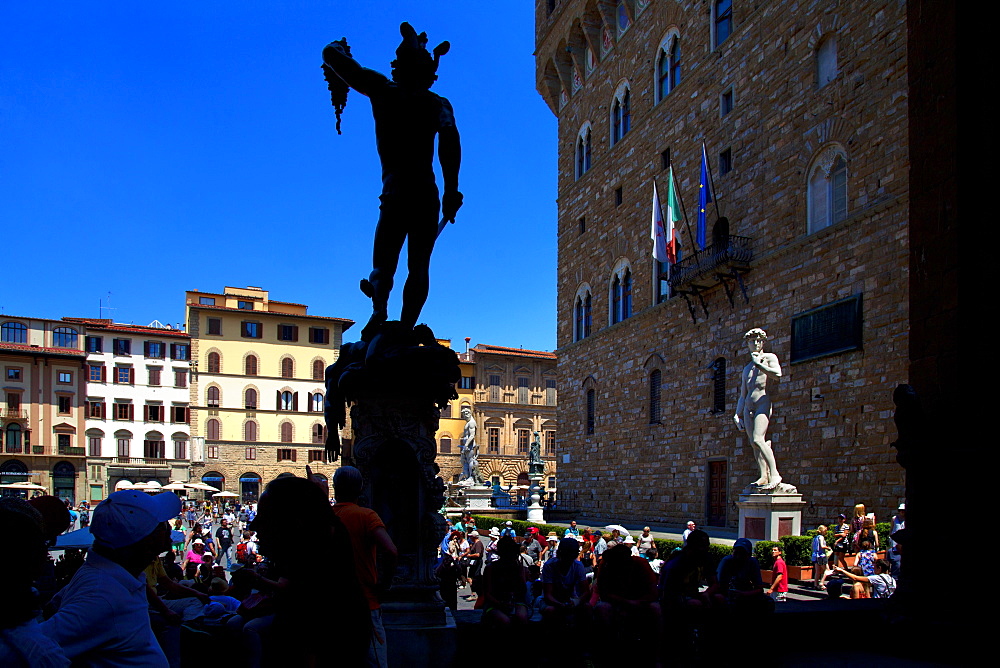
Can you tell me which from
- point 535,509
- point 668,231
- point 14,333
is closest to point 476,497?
point 535,509

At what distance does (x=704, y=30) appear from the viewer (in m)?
22.9

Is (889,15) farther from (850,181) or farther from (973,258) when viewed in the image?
(973,258)

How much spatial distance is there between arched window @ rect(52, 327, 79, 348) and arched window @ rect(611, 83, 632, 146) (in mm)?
43951

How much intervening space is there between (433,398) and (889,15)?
15306 mm

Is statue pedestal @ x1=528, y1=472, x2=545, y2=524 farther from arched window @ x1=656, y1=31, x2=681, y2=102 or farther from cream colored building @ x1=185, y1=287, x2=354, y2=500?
cream colored building @ x1=185, y1=287, x2=354, y2=500

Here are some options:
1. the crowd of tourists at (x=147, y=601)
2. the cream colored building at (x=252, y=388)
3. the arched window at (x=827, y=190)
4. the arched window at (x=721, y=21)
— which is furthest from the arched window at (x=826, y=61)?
the cream colored building at (x=252, y=388)

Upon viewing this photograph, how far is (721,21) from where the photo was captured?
2233cm

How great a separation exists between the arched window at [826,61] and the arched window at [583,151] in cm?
1265

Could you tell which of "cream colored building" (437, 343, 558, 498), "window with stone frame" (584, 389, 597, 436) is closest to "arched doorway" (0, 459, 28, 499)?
"cream colored building" (437, 343, 558, 498)

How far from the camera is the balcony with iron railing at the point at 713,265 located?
2006 cm

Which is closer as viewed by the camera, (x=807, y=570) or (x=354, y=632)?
(x=354, y=632)

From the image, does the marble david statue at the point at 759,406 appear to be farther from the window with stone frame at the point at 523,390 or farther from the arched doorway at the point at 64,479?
the window with stone frame at the point at 523,390

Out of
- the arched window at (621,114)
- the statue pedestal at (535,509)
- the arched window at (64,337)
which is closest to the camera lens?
the statue pedestal at (535,509)

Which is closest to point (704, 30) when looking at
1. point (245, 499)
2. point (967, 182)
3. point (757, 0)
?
point (757, 0)
